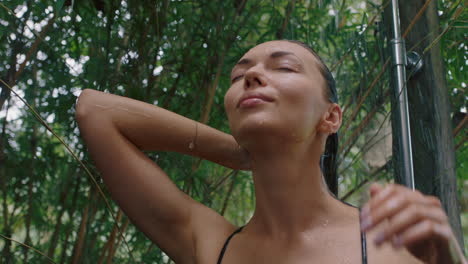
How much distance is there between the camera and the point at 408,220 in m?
0.54

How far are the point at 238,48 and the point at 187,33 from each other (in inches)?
6.1

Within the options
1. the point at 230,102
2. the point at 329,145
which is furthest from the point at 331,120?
the point at 230,102

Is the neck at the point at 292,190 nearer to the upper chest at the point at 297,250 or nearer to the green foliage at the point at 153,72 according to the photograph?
the upper chest at the point at 297,250

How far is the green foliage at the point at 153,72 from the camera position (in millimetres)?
1275

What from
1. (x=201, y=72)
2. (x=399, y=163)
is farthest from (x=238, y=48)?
(x=399, y=163)

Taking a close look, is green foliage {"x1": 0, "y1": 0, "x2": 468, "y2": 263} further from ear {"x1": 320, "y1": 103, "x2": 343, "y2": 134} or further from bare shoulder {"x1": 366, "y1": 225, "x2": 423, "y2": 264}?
bare shoulder {"x1": 366, "y1": 225, "x2": 423, "y2": 264}

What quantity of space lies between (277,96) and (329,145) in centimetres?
24

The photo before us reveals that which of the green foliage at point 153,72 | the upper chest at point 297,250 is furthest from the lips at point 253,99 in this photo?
the green foliage at point 153,72

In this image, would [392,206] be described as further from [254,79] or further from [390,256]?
[254,79]

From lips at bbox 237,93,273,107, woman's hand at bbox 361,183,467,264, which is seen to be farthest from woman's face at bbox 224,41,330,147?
woman's hand at bbox 361,183,467,264

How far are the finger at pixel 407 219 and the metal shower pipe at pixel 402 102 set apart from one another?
1.75 ft

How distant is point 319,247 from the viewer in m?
0.86

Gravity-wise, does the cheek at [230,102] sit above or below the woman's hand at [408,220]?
above

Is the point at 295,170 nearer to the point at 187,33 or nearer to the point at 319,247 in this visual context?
the point at 319,247
